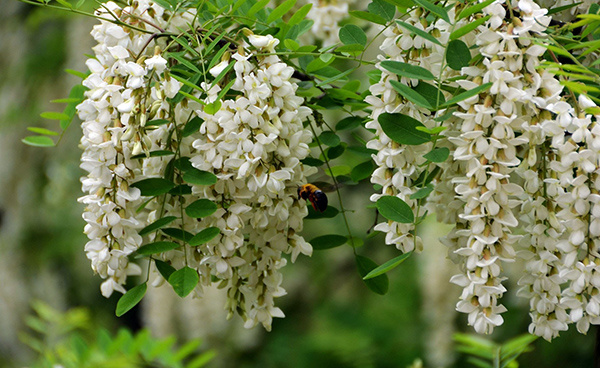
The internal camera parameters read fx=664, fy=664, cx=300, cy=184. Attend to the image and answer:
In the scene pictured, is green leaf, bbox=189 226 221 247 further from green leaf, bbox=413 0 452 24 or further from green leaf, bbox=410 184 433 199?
green leaf, bbox=413 0 452 24

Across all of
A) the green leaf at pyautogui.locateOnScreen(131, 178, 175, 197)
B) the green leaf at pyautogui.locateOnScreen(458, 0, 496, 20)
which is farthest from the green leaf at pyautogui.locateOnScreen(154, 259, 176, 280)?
the green leaf at pyautogui.locateOnScreen(458, 0, 496, 20)

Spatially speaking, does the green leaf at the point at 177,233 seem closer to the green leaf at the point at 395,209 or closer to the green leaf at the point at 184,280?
the green leaf at the point at 184,280


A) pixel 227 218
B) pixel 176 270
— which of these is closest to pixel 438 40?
pixel 227 218

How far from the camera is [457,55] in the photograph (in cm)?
87

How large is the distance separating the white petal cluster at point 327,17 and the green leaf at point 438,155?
861 millimetres

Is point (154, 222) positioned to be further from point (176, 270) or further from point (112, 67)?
point (112, 67)

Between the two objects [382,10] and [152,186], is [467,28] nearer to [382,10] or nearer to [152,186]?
[382,10]

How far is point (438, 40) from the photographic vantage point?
0.89 metres

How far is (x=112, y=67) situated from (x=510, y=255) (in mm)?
574

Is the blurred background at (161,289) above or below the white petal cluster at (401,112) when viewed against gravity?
below

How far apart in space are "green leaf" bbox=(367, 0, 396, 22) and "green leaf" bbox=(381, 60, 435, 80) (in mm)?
154

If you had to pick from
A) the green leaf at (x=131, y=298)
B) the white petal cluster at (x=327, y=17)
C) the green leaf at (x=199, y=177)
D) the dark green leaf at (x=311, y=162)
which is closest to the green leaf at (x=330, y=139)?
the dark green leaf at (x=311, y=162)

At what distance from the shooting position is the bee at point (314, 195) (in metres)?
0.99

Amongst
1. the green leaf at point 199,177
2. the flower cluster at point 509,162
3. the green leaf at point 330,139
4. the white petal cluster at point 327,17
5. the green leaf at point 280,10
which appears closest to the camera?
the flower cluster at point 509,162
